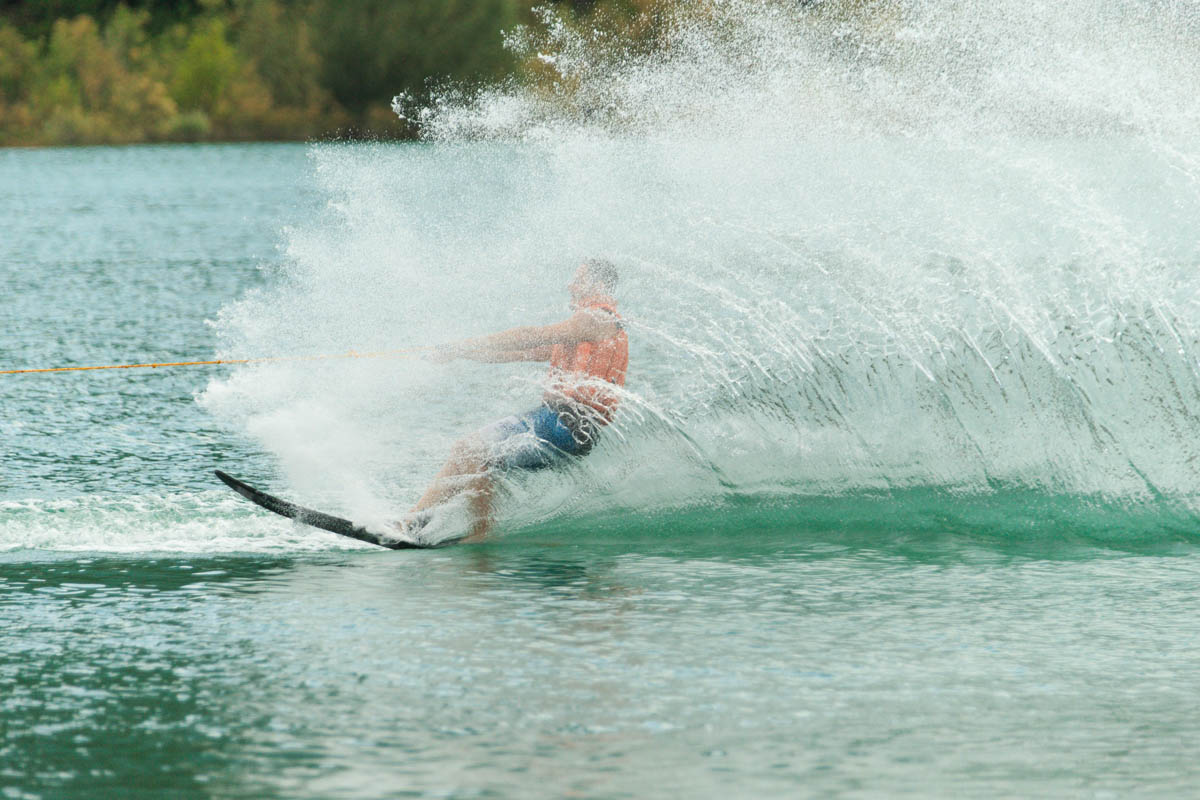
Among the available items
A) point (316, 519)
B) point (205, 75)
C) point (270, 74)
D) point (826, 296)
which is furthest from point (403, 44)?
point (316, 519)

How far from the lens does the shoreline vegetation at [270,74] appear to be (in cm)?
6394

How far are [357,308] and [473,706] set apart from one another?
7.93 meters

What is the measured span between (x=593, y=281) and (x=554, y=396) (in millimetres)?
543

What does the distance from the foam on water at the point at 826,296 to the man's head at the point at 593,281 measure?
488 millimetres

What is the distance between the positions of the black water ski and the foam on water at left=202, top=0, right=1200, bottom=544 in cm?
55

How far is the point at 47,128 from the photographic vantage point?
6456 centimetres

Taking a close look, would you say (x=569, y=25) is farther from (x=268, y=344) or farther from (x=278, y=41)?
(x=268, y=344)

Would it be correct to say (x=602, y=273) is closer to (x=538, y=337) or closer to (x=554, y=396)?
(x=538, y=337)

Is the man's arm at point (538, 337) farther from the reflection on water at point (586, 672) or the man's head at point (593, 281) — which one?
the reflection on water at point (586, 672)

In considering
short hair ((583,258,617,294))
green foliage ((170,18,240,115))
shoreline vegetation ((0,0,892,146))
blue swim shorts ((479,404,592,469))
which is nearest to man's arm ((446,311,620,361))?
short hair ((583,258,617,294))

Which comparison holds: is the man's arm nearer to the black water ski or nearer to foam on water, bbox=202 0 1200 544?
foam on water, bbox=202 0 1200 544

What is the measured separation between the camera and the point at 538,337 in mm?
8195

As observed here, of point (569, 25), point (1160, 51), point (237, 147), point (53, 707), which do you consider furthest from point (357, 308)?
point (237, 147)

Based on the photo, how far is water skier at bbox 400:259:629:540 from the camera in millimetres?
8156
